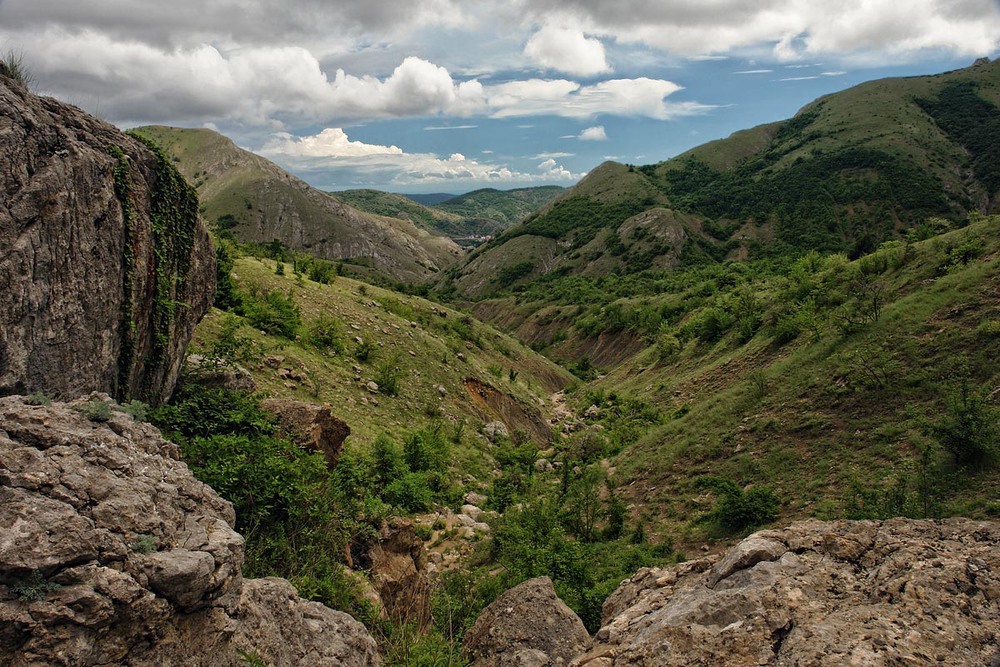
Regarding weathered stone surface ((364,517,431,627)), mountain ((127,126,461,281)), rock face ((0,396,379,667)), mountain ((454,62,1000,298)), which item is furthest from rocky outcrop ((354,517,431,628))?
mountain ((127,126,461,281))

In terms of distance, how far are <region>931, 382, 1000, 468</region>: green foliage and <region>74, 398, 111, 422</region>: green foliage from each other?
14.0 m

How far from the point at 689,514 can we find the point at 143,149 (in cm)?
1408

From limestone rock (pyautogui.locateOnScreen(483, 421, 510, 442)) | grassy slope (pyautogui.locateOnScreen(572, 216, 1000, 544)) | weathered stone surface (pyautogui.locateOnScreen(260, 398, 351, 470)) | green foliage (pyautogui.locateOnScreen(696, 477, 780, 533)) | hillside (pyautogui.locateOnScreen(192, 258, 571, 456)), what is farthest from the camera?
limestone rock (pyautogui.locateOnScreen(483, 421, 510, 442))

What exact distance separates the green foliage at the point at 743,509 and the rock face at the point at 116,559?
9252 mm

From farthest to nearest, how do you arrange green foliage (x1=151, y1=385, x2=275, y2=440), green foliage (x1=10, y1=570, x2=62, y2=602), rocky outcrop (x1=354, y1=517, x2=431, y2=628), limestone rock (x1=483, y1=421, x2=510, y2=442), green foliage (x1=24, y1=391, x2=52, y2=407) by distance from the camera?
limestone rock (x1=483, y1=421, x2=510, y2=442) → rocky outcrop (x1=354, y1=517, x2=431, y2=628) → green foliage (x1=151, y1=385, x2=275, y2=440) → green foliage (x1=24, y1=391, x2=52, y2=407) → green foliage (x1=10, y1=570, x2=62, y2=602)

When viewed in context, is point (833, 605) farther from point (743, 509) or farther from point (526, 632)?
point (743, 509)

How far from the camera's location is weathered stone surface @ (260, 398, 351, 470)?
10.1m

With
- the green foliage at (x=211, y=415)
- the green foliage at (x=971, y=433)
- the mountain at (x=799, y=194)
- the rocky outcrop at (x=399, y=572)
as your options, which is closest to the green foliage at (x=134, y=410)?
the green foliage at (x=211, y=415)

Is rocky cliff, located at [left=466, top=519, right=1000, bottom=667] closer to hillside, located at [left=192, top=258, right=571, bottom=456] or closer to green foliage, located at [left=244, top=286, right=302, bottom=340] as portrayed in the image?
hillside, located at [left=192, top=258, right=571, bottom=456]

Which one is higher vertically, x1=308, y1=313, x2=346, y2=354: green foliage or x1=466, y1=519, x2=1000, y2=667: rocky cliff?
x1=308, y1=313, x2=346, y2=354: green foliage

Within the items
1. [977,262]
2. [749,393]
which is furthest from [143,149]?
[977,262]

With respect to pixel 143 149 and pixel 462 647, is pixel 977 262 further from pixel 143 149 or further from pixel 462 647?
pixel 143 149

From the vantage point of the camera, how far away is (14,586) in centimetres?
380

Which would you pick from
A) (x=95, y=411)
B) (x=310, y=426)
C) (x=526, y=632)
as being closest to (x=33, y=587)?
(x=95, y=411)
